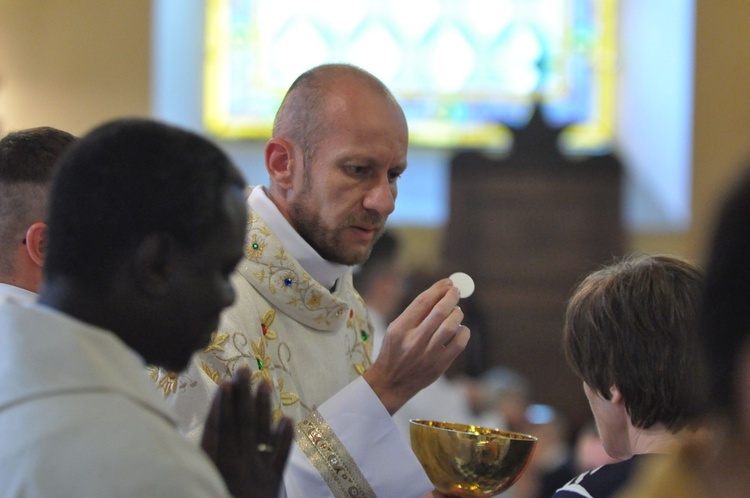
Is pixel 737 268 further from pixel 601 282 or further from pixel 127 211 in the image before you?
pixel 601 282

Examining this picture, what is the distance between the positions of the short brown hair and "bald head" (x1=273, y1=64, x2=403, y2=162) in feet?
2.62

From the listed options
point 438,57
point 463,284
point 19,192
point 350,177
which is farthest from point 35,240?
point 438,57

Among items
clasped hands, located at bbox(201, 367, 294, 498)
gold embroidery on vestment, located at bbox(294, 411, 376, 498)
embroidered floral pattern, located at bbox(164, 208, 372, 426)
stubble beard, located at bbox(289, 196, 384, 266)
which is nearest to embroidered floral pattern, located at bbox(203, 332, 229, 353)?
embroidered floral pattern, located at bbox(164, 208, 372, 426)

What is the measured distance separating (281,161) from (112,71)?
8.11 m

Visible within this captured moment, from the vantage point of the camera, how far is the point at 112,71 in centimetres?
1038

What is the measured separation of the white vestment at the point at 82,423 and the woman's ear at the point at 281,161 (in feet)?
4.76

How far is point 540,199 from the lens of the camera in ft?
33.0

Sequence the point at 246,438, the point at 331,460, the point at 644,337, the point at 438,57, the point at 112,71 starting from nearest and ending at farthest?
the point at 246,438 → the point at 644,337 → the point at 331,460 → the point at 112,71 → the point at 438,57

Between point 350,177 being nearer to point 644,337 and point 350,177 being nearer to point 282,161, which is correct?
point 282,161

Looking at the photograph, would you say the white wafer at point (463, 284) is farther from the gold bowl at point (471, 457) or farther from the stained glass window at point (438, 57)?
the stained glass window at point (438, 57)

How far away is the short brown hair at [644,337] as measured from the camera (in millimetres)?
2125

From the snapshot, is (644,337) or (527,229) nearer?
(644,337)

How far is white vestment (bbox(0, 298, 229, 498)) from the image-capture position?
45.4 inches

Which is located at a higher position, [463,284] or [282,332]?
[463,284]
